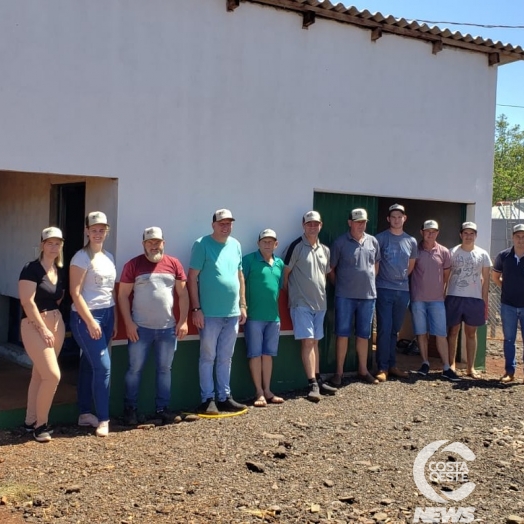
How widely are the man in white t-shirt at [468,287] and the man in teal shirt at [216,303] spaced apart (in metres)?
3.16

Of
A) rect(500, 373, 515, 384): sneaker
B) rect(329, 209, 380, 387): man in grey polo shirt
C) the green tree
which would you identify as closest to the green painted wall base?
rect(329, 209, 380, 387): man in grey polo shirt

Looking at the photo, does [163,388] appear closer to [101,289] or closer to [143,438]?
[143,438]

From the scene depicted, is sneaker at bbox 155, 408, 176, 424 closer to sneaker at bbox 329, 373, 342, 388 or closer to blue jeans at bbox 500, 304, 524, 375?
sneaker at bbox 329, 373, 342, 388

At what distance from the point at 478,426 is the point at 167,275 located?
3.31 metres

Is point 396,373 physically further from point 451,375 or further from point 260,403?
point 260,403

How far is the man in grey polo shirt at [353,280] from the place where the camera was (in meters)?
7.52

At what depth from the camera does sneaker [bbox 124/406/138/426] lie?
6.10 m

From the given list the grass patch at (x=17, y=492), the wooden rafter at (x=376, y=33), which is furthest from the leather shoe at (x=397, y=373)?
the grass patch at (x=17, y=492)

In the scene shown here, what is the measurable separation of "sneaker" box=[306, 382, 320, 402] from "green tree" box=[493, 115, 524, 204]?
20388mm

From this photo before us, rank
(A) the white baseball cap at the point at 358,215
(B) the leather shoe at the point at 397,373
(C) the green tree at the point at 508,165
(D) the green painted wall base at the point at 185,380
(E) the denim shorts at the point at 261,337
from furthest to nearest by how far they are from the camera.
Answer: (C) the green tree at the point at 508,165 < (B) the leather shoe at the point at 397,373 < (A) the white baseball cap at the point at 358,215 < (E) the denim shorts at the point at 261,337 < (D) the green painted wall base at the point at 185,380

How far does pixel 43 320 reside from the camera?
5594 mm

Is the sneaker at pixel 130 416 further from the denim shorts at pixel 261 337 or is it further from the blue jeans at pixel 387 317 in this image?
the blue jeans at pixel 387 317

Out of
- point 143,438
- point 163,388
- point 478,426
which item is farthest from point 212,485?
point 478,426

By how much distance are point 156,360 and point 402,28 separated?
510cm
